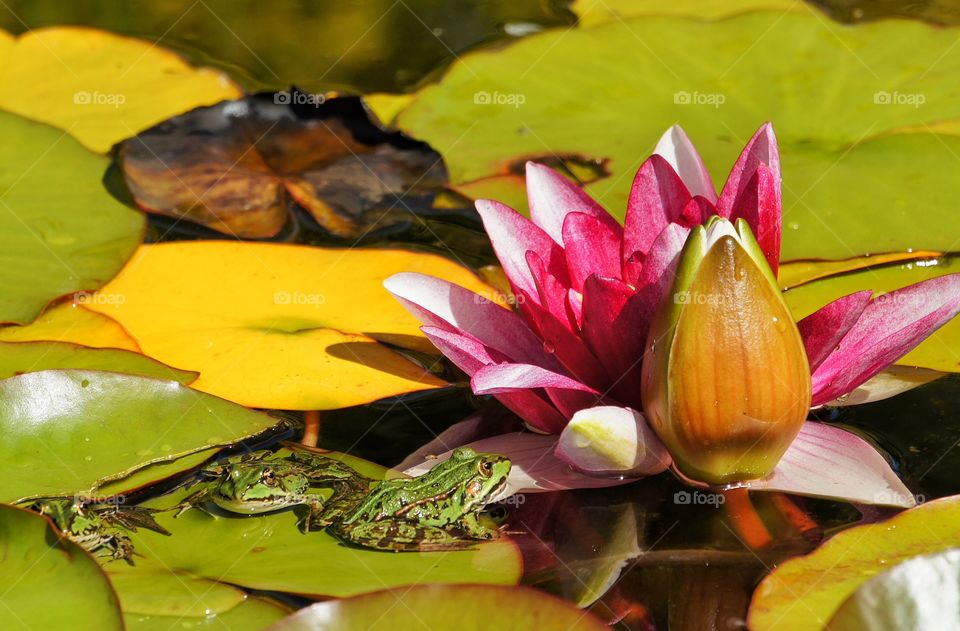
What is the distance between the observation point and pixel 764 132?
2.08 metres

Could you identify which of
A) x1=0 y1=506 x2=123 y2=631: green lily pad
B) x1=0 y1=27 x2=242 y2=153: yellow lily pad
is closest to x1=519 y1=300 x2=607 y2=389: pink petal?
x1=0 y1=506 x2=123 y2=631: green lily pad

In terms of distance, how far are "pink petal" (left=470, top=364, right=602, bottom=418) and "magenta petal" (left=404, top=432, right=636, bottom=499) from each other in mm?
121

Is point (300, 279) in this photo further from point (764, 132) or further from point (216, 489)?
point (764, 132)

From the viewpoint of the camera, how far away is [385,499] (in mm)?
1928

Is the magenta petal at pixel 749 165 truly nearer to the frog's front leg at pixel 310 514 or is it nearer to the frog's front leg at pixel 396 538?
the frog's front leg at pixel 396 538

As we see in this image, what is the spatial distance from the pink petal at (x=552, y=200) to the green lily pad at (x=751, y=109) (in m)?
0.60

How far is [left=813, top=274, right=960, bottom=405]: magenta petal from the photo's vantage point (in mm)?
1948

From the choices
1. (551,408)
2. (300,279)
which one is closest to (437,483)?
(551,408)

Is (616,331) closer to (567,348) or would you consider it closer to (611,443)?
(567,348)

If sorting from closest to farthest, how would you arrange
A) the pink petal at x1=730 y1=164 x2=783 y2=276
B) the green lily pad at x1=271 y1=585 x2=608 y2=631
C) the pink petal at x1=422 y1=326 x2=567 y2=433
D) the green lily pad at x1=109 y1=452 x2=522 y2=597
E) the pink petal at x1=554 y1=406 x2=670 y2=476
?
the green lily pad at x1=271 y1=585 x2=608 y2=631 → the green lily pad at x1=109 y1=452 x2=522 y2=597 → the pink petal at x1=554 y1=406 x2=670 y2=476 → the pink petal at x1=730 y1=164 x2=783 y2=276 → the pink petal at x1=422 y1=326 x2=567 y2=433

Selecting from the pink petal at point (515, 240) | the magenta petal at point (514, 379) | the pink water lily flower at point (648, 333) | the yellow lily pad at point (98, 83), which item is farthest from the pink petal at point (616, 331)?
the yellow lily pad at point (98, 83)

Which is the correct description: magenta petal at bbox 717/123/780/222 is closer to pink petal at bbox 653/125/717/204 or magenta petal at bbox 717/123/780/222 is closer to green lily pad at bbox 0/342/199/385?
pink petal at bbox 653/125/717/204

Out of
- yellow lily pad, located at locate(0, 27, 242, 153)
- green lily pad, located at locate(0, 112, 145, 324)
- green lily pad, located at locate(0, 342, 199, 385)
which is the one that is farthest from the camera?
yellow lily pad, located at locate(0, 27, 242, 153)

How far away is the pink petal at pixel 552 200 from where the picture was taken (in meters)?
2.27
